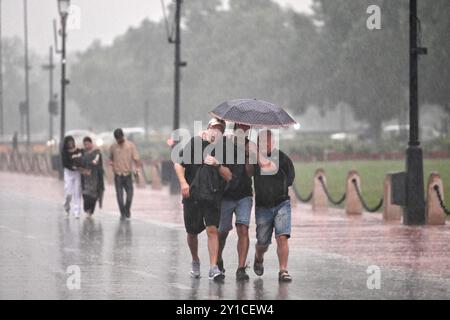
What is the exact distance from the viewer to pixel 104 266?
15.8 m

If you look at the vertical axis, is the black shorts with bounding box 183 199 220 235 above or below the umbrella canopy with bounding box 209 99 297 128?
below

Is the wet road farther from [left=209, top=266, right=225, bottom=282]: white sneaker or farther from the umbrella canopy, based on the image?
the umbrella canopy

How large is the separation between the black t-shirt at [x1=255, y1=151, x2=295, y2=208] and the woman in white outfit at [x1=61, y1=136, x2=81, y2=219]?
1182 cm

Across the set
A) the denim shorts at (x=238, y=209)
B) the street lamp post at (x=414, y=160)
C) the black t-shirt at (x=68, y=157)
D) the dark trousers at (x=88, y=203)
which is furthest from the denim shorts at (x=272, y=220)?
the black t-shirt at (x=68, y=157)

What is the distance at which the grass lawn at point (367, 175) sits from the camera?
36.4 metres

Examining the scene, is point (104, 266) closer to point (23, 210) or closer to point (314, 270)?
point (314, 270)

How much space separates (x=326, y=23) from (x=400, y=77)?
1215 centimetres

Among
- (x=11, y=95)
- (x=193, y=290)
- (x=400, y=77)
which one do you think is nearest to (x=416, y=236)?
(x=193, y=290)

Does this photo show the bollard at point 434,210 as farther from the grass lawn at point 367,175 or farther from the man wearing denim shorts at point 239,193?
the man wearing denim shorts at point 239,193

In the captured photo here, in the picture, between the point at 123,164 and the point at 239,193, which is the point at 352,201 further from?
the point at 239,193

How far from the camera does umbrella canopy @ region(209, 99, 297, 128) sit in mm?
14023

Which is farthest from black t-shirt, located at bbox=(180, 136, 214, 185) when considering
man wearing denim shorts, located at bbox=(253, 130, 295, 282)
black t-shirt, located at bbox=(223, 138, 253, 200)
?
man wearing denim shorts, located at bbox=(253, 130, 295, 282)
